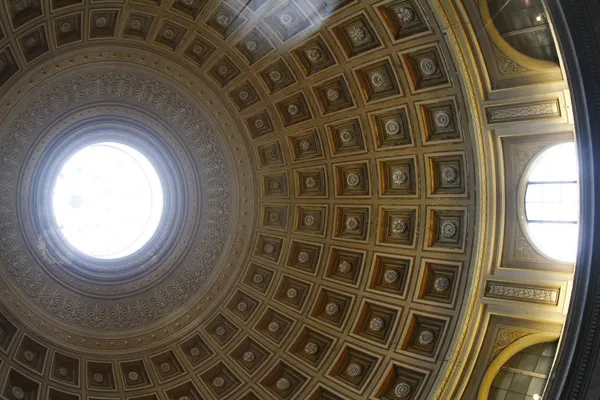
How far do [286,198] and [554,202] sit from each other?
9.34m

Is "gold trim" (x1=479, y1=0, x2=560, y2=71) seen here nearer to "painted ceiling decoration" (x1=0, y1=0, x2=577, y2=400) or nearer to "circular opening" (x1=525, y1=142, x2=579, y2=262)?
"painted ceiling decoration" (x1=0, y1=0, x2=577, y2=400)

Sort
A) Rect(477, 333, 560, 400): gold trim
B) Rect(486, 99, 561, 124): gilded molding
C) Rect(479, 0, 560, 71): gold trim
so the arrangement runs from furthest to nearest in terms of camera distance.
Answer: Rect(477, 333, 560, 400): gold trim, Rect(486, 99, 561, 124): gilded molding, Rect(479, 0, 560, 71): gold trim

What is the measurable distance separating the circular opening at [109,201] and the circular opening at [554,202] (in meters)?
13.6

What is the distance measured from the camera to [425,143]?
21594 mm

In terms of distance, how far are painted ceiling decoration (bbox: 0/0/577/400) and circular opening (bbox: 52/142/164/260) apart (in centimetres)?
168

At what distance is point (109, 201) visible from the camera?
28.8 meters

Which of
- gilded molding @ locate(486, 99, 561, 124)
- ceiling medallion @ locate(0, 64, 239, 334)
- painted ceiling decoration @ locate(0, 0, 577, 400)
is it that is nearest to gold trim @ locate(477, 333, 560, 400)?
painted ceiling decoration @ locate(0, 0, 577, 400)

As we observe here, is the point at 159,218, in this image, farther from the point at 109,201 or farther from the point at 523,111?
the point at 523,111

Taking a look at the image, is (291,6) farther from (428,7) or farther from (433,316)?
(433,316)

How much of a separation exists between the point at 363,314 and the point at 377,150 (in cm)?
576

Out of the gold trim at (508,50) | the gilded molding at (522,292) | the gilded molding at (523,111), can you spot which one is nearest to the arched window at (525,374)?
the gilded molding at (522,292)

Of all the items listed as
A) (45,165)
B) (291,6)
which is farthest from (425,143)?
(45,165)

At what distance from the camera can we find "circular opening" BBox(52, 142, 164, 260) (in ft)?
86.9

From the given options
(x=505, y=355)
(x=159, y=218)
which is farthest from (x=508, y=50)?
(x=159, y=218)
